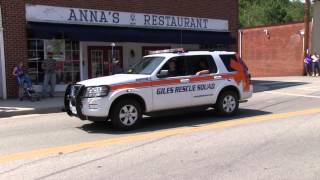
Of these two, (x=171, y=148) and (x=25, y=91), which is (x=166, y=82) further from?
(x=25, y=91)

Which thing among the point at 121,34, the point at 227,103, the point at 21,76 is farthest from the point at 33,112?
the point at 121,34

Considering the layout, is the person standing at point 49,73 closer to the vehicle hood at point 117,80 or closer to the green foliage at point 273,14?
the vehicle hood at point 117,80

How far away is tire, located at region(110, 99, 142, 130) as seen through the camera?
1051cm

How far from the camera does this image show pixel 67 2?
755 inches

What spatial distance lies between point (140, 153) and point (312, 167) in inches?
108

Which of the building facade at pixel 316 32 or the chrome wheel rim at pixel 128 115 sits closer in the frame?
the chrome wheel rim at pixel 128 115

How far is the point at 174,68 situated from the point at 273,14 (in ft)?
205

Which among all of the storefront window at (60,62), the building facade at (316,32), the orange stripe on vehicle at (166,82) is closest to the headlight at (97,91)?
the orange stripe on vehicle at (166,82)

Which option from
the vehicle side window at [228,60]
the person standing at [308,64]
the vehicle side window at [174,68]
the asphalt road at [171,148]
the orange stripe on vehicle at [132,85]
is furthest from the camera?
the person standing at [308,64]

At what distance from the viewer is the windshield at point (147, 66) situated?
37.2 ft

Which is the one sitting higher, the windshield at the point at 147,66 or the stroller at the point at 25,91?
the windshield at the point at 147,66

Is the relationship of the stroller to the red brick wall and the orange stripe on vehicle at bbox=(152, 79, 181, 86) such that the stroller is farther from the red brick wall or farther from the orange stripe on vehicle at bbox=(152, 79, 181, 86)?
the red brick wall

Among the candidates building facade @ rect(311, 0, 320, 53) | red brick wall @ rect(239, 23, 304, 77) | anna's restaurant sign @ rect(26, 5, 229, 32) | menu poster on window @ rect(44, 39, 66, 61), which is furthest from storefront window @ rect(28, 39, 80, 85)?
red brick wall @ rect(239, 23, 304, 77)

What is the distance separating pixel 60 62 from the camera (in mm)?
19641
